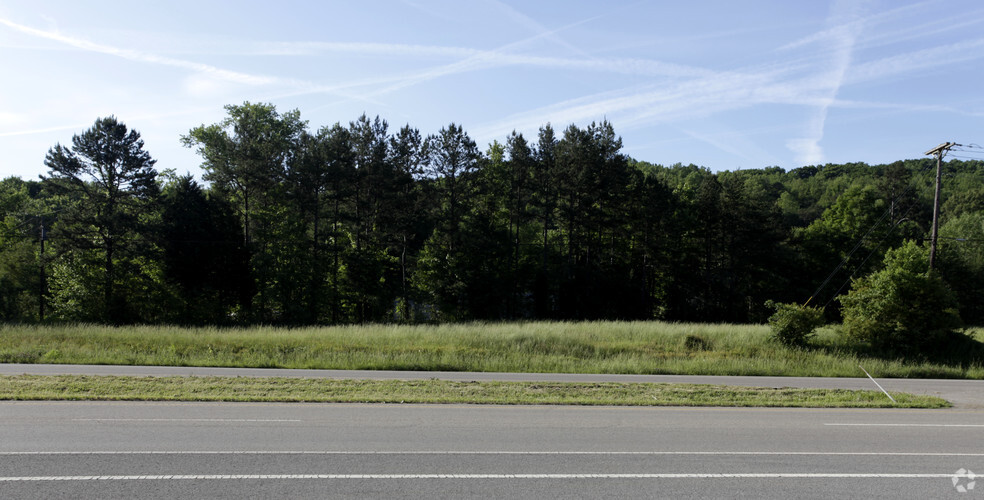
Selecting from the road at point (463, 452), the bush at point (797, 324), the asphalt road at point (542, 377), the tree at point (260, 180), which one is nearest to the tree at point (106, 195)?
the tree at point (260, 180)

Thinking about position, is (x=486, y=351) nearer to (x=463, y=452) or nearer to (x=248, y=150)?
(x=463, y=452)

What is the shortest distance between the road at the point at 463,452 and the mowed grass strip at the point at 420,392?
0.79m

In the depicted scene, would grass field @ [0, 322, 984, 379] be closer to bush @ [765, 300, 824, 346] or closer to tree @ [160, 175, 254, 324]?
bush @ [765, 300, 824, 346]

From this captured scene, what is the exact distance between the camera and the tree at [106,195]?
34791mm

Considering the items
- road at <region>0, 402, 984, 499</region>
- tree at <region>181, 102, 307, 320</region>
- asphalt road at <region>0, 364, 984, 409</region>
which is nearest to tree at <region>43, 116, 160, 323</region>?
tree at <region>181, 102, 307, 320</region>

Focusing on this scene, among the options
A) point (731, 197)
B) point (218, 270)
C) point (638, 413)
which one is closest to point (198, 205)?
point (218, 270)

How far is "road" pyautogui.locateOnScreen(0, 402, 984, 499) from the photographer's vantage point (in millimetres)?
6301

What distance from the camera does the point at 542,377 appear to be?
16953 mm

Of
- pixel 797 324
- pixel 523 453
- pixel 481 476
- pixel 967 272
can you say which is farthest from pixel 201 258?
pixel 967 272

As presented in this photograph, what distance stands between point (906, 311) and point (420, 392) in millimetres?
22115

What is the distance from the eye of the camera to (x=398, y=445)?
800cm

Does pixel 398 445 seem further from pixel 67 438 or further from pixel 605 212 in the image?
pixel 605 212

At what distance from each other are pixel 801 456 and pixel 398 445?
5.97 m

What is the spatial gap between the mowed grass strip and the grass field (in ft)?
16.0
